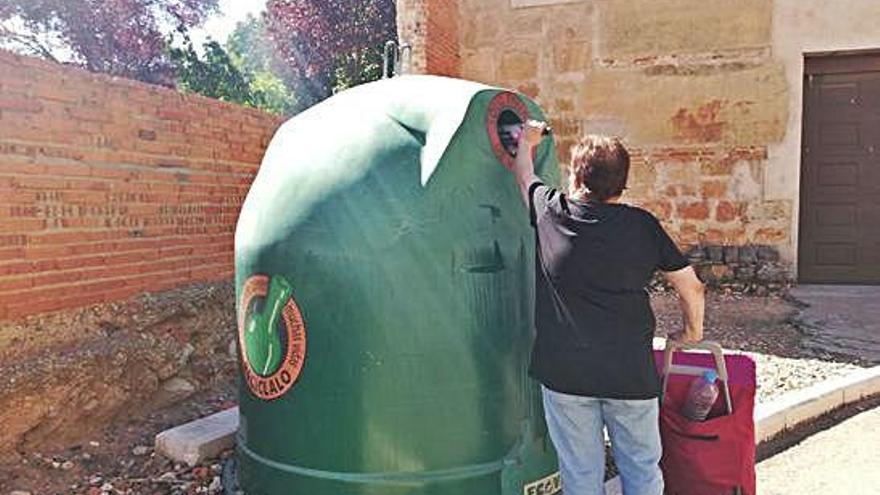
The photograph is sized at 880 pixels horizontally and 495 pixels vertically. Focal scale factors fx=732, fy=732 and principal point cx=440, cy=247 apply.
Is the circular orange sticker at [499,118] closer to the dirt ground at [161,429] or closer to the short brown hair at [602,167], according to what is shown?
the short brown hair at [602,167]

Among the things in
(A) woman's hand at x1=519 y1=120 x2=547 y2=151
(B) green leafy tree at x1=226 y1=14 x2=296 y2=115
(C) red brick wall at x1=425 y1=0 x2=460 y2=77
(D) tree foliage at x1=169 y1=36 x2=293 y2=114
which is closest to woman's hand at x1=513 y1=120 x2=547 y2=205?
(A) woman's hand at x1=519 y1=120 x2=547 y2=151

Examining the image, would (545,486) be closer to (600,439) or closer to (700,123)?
(600,439)

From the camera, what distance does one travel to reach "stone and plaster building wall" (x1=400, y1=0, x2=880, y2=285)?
8.23 metres

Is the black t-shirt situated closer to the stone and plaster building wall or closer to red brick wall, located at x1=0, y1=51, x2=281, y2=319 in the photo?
red brick wall, located at x1=0, y1=51, x2=281, y2=319

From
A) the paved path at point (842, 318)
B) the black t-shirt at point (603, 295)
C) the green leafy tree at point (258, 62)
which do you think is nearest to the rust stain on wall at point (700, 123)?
the paved path at point (842, 318)

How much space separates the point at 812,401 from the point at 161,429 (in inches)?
145

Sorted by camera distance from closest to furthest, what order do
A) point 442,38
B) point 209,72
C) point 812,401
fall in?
point 812,401 < point 442,38 < point 209,72

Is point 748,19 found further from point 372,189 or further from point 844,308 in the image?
point 372,189

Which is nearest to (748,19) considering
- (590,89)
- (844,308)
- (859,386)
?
(590,89)

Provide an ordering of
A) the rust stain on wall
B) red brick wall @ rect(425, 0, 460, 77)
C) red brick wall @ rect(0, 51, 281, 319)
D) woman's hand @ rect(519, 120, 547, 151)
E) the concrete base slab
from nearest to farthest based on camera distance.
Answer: woman's hand @ rect(519, 120, 547, 151) → the concrete base slab → red brick wall @ rect(0, 51, 281, 319) → the rust stain on wall → red brick wall @ rect(425, 0, 460, 77)

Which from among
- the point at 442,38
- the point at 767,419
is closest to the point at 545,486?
the point at 767,419

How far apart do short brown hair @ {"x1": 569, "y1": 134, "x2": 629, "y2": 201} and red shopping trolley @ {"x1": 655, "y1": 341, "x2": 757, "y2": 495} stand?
0.64 metres

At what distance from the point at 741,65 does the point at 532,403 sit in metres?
7.00

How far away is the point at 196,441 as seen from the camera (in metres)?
3.37
